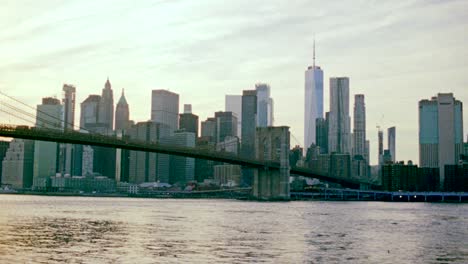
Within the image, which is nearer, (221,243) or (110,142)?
(221,243)

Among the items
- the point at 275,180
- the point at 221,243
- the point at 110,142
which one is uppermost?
the point at 110,142

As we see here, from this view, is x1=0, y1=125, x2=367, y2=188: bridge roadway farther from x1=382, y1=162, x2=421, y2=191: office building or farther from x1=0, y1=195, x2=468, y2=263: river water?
x1=382, y1=162, x2=421, y2=191: office building

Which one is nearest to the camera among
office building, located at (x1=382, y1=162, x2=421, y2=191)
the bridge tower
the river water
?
the river water

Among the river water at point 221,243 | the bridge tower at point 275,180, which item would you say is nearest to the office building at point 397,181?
the bridge tower at point 275,180

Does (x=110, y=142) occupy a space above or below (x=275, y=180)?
above

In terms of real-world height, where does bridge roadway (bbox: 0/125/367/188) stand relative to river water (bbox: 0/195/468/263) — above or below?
above

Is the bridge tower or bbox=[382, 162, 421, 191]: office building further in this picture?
bbox=[382, 162, 421, 191]: office building

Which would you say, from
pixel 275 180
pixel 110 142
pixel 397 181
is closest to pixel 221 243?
pixel 110 142

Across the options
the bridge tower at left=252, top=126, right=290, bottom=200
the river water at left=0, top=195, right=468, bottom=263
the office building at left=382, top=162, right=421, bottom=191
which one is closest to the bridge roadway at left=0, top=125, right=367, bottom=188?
the bridge tower at left=252, top=126, right=290, bottom=200

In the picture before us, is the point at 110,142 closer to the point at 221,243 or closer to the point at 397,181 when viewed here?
the point at 221,243

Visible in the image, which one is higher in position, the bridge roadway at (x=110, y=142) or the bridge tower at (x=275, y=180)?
the bridge roadway at (x=110, y=142)

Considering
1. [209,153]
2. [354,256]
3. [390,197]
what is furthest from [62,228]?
[390,197]

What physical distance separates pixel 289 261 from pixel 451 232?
2173 centimetres

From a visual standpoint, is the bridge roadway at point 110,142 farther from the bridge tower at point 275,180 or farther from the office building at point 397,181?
the office building at point 397,181
